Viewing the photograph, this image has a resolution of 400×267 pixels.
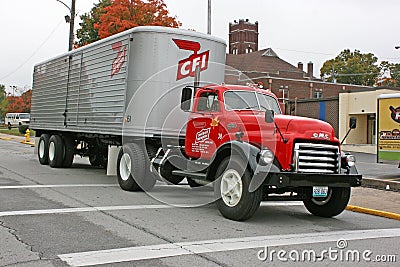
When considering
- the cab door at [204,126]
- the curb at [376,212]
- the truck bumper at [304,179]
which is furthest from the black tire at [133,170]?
the curb at [376,212]

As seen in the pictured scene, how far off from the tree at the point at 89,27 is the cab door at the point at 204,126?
32876 millimetres

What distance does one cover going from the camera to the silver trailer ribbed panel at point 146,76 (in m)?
11.9

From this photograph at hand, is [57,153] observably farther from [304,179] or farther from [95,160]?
[304,179]

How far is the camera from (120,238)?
23.4 ft

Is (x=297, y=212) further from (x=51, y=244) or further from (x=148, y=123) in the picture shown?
(x=51, y=244)

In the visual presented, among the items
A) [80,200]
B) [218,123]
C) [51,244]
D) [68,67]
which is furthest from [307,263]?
[68,67]

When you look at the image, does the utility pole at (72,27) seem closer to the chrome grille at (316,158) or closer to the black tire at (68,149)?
the black tire at (68,149)

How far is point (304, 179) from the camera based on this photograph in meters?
8.38

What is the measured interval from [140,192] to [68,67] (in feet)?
20.5

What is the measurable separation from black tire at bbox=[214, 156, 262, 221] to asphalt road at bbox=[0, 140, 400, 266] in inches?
7.9

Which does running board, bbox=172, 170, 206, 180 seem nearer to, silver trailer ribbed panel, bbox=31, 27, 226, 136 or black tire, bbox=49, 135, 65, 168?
silver trailer ribbed panel, bbox=31, 27, 226, 136

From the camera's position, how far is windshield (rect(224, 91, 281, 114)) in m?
9.88
